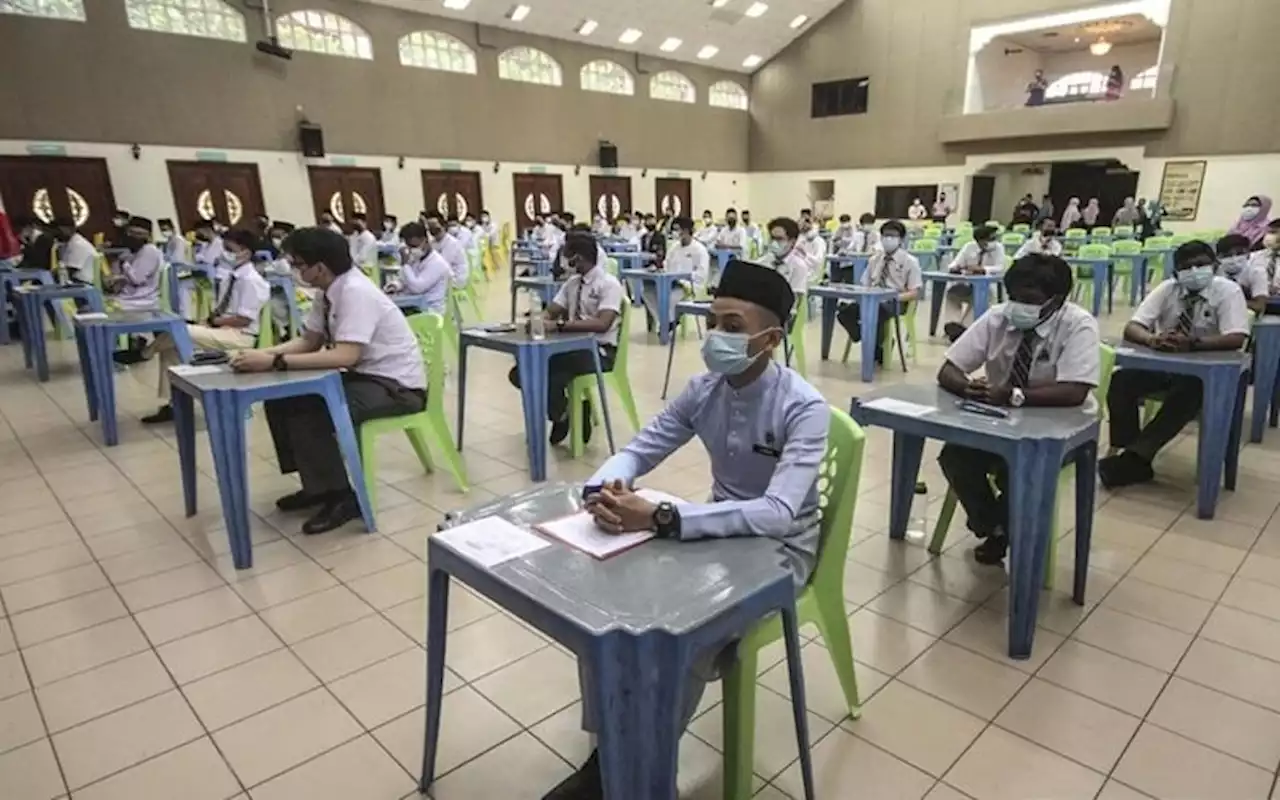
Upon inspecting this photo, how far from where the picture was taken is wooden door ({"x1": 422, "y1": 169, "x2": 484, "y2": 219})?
16031 mm

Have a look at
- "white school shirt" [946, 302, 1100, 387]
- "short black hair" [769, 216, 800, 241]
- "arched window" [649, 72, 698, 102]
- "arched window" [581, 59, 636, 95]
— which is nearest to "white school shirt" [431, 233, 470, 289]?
"short black hair" [769, 216, 800, 241]

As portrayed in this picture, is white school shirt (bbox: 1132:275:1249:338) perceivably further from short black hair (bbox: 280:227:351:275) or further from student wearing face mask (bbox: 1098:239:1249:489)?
short black hair (bbox: 280:227:351:275)

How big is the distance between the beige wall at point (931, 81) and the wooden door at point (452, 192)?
9.67 m

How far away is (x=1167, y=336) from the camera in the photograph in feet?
10.9

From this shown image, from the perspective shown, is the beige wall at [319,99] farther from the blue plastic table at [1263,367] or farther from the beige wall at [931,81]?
the blue plastic table at [1263,367]

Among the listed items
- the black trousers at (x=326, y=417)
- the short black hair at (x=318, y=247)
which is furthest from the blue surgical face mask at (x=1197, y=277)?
the short black hair at (x=318, y=247)

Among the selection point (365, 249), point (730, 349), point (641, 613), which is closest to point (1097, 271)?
point (730, 349)

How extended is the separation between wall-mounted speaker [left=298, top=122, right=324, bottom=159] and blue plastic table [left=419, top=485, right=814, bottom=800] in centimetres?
1463

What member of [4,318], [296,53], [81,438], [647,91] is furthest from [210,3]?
[81,438]

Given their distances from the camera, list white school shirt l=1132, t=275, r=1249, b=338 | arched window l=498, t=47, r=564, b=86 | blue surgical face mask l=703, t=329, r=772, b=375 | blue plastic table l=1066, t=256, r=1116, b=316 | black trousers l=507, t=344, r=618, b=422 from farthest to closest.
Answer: arched window l=498, t=47, r=564, b=86
blue plastic table l=1066, t=256, r=1116, b=316
black trousers l=507, t=344, r=618, b=422
white school shirt l=1132, t=275, r=1249, b=338
blue surgical face mask l=703, t=329, r=772, b=375

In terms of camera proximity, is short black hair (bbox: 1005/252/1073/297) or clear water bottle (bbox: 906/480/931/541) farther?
clear water bottle (bbox: 906/480/931/541)

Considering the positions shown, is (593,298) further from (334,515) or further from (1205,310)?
(1205,310)

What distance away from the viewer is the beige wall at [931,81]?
1423 cm

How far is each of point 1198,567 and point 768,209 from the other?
20.9 meters
